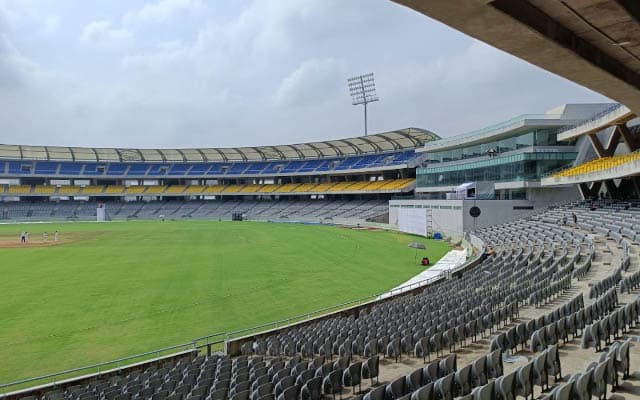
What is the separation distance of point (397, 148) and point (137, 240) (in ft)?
171

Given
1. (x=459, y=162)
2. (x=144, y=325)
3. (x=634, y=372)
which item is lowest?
(x=144, y=325)

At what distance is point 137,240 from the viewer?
161ft

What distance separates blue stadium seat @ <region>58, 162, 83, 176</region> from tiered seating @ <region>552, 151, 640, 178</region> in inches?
3632

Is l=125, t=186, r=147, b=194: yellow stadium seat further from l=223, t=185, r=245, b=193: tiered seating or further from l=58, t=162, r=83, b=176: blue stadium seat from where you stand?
l=223, t=185, r=245, b=193: tiered seating

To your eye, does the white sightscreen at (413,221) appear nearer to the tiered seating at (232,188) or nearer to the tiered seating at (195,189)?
the tiered seating at (232,188)

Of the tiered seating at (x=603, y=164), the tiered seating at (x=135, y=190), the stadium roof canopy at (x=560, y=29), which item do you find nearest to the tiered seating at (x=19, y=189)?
the tiered seating at (x=135, y=190)

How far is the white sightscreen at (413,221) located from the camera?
54.2 m

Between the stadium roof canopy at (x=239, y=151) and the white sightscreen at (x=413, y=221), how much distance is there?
23135mm

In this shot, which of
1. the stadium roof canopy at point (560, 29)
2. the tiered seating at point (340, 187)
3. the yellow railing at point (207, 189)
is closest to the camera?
the stadium roof canopy at point (560, 29)

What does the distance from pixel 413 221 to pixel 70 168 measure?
256 ft

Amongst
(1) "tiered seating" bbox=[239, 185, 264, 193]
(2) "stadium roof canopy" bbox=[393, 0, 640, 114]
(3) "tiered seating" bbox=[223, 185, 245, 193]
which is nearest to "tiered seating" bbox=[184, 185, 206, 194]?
(3) "tiered seating" bbox=[223, 185, 245, 193]

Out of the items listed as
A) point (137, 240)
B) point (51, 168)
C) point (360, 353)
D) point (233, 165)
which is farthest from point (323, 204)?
→ point (360, 353)

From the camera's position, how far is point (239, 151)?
103875mm

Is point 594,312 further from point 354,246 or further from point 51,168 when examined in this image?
point 51,168
